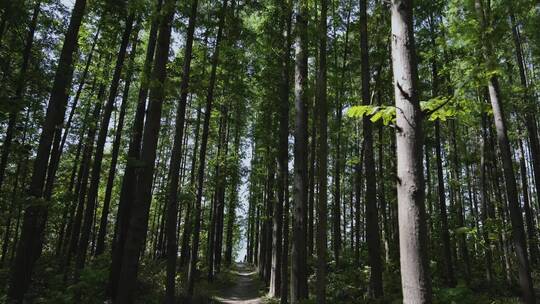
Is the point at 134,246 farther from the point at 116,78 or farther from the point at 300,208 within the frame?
the point at 116,78

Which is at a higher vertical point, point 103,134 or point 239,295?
point 103,134

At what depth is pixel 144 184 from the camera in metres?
8.30

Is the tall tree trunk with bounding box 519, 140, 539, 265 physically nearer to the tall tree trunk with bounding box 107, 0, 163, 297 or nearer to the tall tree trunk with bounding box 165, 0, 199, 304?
the tall tree trunk with bounding box 165, 0, 199, 304

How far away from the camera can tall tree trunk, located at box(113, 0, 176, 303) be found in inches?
307

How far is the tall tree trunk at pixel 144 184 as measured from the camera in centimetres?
779

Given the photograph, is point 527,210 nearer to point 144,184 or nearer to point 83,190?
point 144,184

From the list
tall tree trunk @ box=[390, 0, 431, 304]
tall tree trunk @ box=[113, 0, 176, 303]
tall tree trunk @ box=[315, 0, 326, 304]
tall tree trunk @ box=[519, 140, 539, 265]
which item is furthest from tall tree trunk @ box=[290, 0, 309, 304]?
tall tree trunk @ box=[519, 140, 539, 265]

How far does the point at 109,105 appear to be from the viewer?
43.1 ft

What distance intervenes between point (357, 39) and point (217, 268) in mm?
16856

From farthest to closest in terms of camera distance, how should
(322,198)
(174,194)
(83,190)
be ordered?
(83,190)
(174,194)
(322,198)

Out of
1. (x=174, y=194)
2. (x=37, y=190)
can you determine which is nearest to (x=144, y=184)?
(x=174, y=194)

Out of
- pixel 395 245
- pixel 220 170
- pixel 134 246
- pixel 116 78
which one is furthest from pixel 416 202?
pixel 395 245

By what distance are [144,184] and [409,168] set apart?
6.81 metres

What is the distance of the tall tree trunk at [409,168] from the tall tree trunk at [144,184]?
6.15 m
